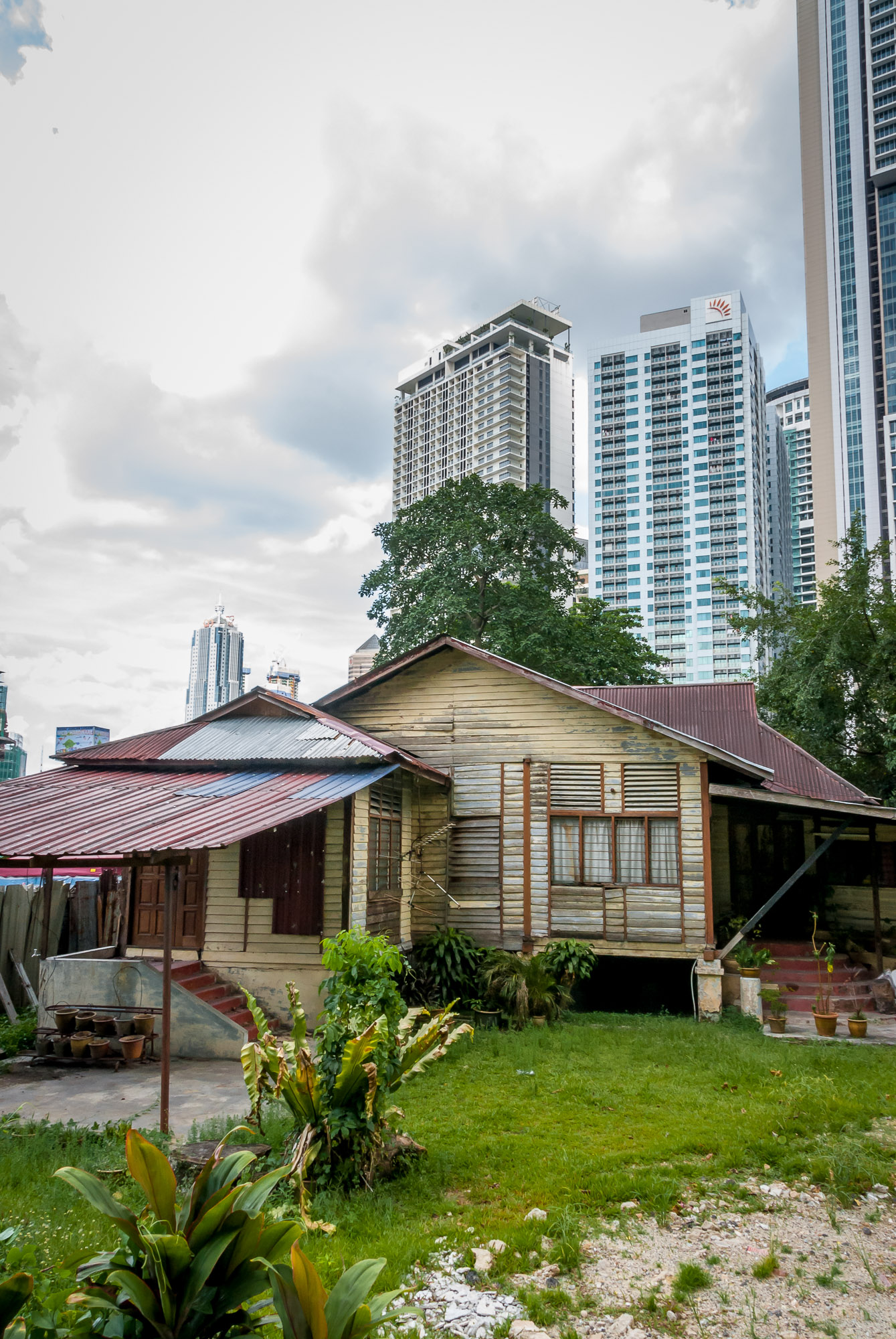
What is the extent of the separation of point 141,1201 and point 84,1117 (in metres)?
2.46

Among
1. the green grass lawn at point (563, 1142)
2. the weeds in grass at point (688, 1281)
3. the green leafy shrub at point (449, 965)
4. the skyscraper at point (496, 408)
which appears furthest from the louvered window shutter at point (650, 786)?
the skyscraper at point (496, 408)

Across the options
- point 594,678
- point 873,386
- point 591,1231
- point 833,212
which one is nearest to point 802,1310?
point 591,1231

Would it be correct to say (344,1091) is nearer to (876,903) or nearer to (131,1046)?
(131,1046)

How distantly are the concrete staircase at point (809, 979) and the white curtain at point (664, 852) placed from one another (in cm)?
217

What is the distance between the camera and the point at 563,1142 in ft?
23.8

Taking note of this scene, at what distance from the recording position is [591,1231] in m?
5.58

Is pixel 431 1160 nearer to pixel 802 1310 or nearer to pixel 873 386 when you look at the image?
pixel 802 1310

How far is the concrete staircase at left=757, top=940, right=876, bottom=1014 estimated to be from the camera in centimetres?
1352

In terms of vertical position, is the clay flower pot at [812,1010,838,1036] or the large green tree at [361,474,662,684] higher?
the large green tree at [361,474,662,684]

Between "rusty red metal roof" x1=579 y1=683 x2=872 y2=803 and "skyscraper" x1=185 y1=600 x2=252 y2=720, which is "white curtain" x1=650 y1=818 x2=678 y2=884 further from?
"skyscraper" x1=185 y1=600 x2=252 y2=720

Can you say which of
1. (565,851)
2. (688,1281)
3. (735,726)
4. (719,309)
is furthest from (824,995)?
(719,309)

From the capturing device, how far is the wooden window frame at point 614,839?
1388 centimetres

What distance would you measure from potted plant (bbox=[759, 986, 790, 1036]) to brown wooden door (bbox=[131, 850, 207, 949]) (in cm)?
818

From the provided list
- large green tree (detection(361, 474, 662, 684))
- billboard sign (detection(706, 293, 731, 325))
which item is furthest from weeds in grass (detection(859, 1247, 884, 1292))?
billboard sign (detection(706, 293, 731, 325))
